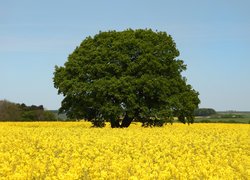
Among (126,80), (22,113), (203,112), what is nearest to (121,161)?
(126,80)

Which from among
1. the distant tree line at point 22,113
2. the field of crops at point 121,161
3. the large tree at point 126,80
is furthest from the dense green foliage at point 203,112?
the field of crops at point 121,161

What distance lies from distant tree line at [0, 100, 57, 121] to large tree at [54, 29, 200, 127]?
44.9 meters

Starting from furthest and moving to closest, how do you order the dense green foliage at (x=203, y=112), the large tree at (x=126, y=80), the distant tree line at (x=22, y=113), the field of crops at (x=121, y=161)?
the dense green foliage at (x=203, y=112)
the distant tree line at (x=22, y=113)
the large tree at (x=126, y=80)
the field of crops at (x=121, y=161)

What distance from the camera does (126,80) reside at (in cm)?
3891

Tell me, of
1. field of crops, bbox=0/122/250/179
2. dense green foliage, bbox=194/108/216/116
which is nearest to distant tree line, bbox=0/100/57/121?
dense green foliage, bbox=194/108/216/116

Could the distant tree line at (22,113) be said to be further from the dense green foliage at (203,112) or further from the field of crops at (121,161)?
the field of crops at (121,161)

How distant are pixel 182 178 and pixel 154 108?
29.7m

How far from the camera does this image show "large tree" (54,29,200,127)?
39.0 m

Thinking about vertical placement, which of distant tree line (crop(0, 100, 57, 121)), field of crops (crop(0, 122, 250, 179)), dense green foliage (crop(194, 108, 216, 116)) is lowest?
field of crops (crop(0, 122, 250, 179))

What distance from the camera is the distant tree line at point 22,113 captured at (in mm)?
86812

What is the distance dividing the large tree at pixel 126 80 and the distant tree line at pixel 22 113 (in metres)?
44.9

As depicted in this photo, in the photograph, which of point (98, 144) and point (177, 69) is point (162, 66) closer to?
point (177, 69)

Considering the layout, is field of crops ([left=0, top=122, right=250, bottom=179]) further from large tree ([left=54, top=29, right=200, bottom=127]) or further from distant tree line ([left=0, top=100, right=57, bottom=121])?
distant tree line ([left=0, top=100, right=57, bottom=121])

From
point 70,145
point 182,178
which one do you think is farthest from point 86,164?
point 70,145
